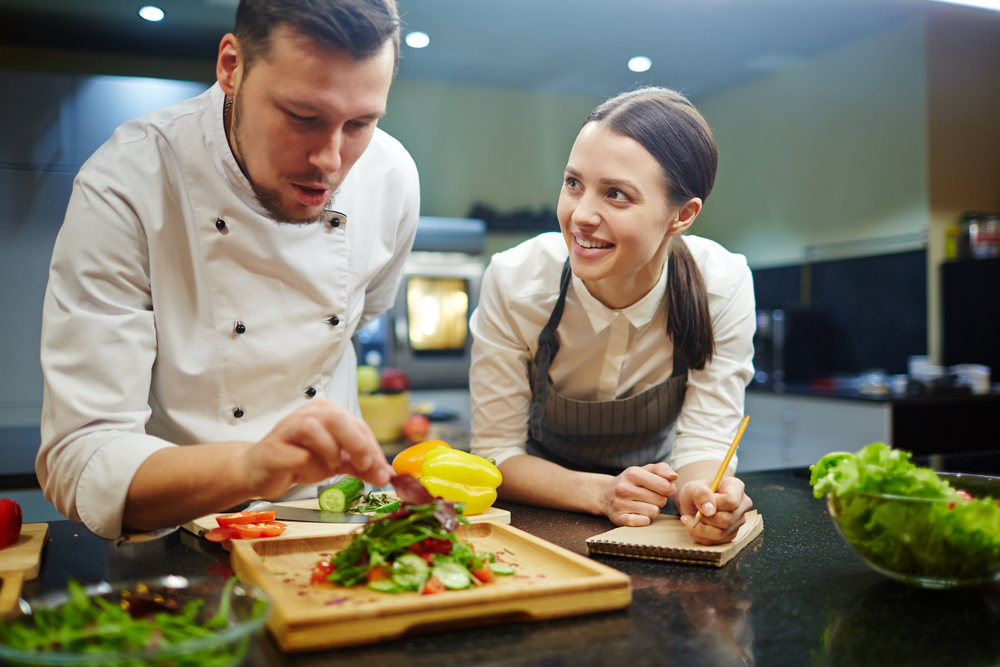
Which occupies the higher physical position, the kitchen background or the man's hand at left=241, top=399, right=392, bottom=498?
the kitchen background

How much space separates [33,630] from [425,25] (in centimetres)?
381

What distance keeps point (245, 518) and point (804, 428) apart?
3.39m

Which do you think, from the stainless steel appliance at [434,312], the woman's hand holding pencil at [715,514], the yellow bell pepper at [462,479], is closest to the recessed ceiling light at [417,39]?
the stainless steel appliance at [434,312]

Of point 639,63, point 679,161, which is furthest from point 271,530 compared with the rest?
point 639,63

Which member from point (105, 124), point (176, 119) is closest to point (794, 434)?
point (176, 119)

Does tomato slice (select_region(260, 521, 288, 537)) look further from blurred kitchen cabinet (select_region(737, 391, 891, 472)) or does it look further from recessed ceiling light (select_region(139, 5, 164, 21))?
recessed ceiling light (select_region(139, 5, 164, 21))

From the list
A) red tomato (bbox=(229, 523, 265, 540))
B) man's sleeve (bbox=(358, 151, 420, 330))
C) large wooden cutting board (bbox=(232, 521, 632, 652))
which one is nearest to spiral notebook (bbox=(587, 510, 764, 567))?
large wooden cutting board (bbox=(232, 521, 632, 652))

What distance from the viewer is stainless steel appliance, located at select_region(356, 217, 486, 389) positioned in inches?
162

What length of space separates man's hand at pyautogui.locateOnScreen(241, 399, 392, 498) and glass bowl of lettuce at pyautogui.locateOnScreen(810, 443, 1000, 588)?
0.56 m

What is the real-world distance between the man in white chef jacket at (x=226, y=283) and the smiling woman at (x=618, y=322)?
0.35m

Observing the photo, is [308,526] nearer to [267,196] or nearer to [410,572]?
[410,572]

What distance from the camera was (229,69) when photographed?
1.12 m

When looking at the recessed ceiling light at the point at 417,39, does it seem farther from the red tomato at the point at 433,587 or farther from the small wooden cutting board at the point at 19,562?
the red tomato at the point at 433,587

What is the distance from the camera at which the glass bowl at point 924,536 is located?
2.67 ft
